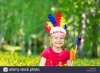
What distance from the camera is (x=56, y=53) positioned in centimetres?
607

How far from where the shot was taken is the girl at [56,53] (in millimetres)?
6016

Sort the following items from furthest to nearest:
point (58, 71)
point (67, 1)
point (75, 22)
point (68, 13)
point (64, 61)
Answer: point (75, 22) < point (68, 13) < point (67, 1) < point (64, 61) < point (58, 71)

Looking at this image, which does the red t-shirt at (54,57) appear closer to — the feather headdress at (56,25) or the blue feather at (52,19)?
the feather headdress at (56,25)

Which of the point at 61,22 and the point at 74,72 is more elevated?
the point at 61,22

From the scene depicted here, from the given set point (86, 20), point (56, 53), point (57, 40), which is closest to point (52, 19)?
point (57, 40)

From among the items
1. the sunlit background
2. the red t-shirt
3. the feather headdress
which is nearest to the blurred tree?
the sunlit background

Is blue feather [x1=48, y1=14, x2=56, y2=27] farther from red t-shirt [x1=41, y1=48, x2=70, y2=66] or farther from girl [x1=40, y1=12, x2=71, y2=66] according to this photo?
red t-shirt [x1=41, y1=48, x2=70, y2=66]

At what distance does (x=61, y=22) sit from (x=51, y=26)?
0.56ft

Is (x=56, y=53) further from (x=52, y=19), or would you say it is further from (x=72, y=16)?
(x=72, y=16)

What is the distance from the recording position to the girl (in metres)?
6.02

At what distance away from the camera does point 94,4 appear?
44.8ft

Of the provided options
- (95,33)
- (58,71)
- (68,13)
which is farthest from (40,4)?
(58,71)

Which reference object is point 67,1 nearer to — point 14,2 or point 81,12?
point 81,12

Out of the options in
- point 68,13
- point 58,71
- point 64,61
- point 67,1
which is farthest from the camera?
point 68,13
